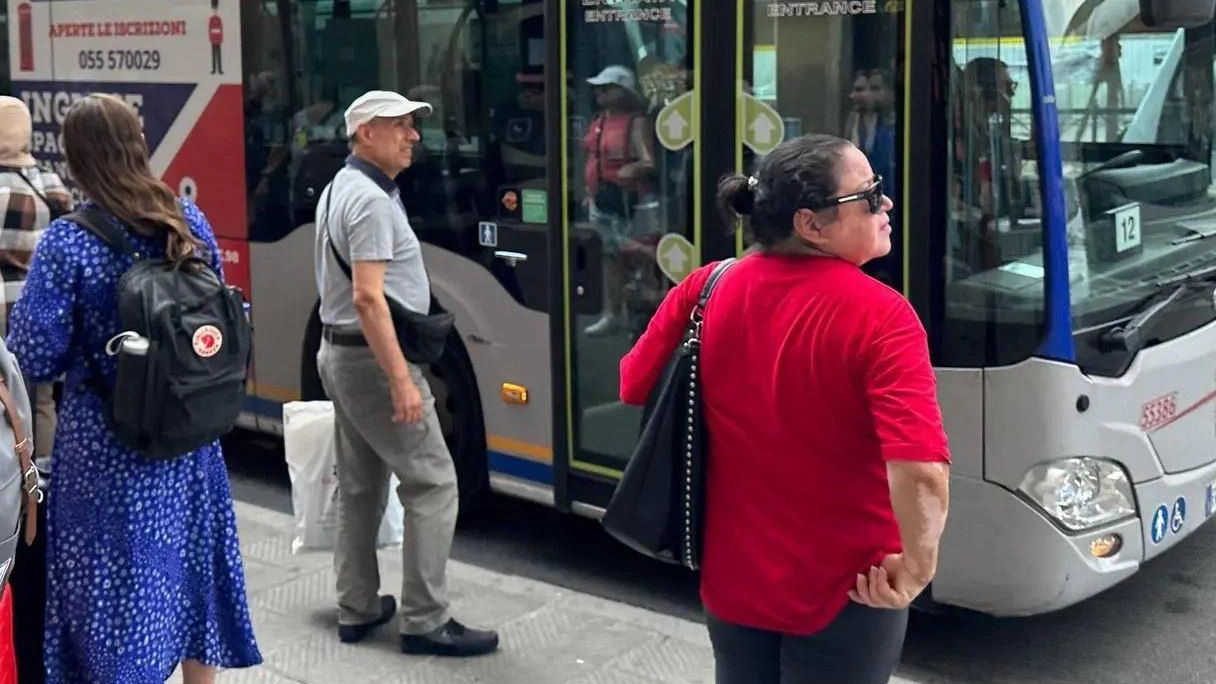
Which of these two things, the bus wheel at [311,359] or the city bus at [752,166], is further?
the bus wheel at [311,359]

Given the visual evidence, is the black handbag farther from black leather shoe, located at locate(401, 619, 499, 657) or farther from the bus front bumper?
black leather shoe, located at locate(401, 619, 499, 657)

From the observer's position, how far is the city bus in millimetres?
4625

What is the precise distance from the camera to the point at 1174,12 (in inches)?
174

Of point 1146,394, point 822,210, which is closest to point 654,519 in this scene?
point 822,210

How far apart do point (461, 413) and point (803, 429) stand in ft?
11.5

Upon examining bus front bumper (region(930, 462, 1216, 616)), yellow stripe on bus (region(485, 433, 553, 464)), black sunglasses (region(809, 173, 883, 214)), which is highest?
black sunglasses (region(809, 173, 883, 214))

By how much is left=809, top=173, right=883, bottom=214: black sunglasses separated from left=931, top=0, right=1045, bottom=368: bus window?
1.81 meters

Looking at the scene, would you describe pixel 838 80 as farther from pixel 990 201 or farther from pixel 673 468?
pixel 673 468

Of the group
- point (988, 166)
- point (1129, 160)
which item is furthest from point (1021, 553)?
point (1129, 160)

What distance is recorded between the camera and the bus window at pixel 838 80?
15.4ft

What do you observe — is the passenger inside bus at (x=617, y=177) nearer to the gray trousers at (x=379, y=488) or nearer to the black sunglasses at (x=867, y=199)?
the gray trousers at (x=379, y=488)

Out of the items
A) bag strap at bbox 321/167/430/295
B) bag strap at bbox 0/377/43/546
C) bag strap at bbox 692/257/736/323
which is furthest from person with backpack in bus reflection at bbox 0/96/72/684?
bag strap at bbox 692/257/736/323

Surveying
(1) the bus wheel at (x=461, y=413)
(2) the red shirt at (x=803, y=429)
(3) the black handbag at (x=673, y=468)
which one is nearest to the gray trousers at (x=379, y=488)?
(1) the bus wheel at (x=461, y=413)

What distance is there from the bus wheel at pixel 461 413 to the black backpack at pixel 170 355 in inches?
95.5
